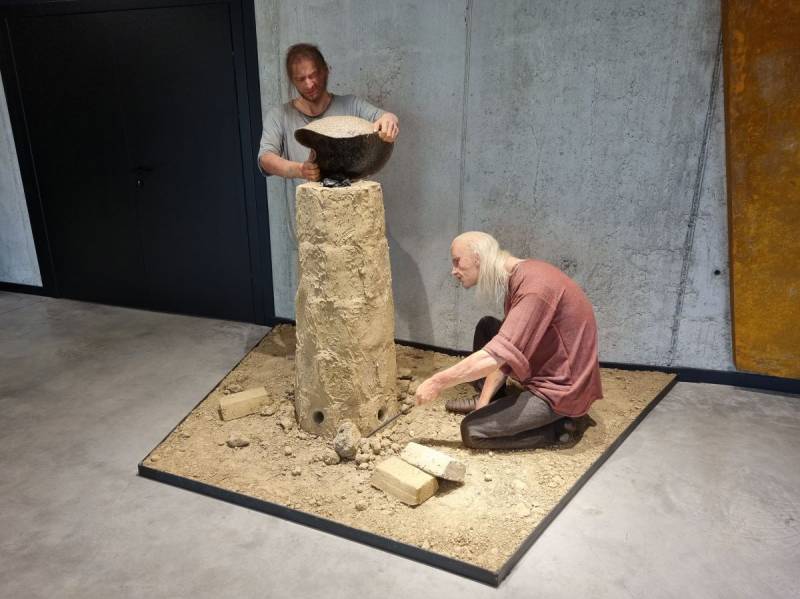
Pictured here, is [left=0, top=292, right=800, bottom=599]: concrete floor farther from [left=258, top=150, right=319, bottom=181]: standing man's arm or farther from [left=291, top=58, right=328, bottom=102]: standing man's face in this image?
[left=291, top=58, right=328, bottom=102]: standing man's face

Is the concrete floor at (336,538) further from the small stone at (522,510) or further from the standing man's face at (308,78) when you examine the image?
the standing man's face at (308,78)

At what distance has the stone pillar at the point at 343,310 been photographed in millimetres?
3256

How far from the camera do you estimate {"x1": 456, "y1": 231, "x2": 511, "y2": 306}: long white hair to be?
326 cm

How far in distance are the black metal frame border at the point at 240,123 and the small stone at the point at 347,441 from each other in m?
2.25

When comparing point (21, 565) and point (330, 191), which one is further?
point (330, 191)

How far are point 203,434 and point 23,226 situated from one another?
A: 3922mm

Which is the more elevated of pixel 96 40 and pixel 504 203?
pixel 96 40

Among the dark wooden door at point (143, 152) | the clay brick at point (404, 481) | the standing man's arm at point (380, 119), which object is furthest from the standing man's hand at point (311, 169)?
the dark wooden door at point (143, 152)

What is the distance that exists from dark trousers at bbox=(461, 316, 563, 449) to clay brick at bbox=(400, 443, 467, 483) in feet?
1.06

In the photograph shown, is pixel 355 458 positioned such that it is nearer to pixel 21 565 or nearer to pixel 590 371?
pixel 590 371

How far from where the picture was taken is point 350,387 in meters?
3.47

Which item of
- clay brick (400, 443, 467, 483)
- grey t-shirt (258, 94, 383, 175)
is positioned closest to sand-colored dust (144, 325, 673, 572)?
clay brick (400, 443, 467, 483)

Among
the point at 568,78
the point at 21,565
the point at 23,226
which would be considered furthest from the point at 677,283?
the point at 23,226

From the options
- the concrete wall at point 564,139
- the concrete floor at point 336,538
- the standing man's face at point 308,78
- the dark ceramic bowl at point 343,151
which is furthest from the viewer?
the concrete wall at point 564,139
